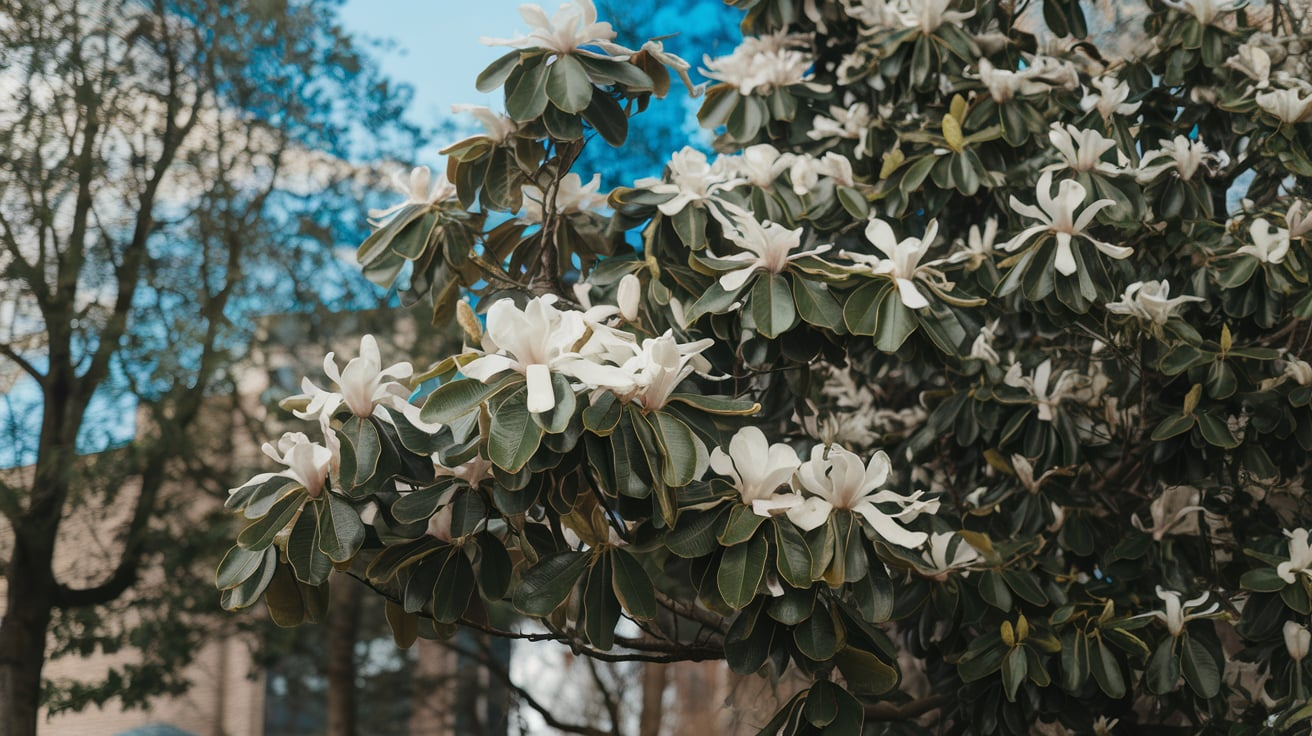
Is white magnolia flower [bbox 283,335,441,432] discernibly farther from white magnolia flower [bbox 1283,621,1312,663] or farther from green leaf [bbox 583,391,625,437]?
white magnolia flower [bbox 1283,621,1312,663]

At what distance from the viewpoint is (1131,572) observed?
2.35 meters

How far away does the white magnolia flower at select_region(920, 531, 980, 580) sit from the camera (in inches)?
81.6

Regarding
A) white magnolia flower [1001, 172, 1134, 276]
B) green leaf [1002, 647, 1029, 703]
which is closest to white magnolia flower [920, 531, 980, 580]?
green leaf [1002, 647, 1029, 703]

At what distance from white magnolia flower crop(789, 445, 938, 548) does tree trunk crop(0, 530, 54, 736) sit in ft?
13.6

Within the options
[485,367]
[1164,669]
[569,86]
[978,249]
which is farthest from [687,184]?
[1164,669]

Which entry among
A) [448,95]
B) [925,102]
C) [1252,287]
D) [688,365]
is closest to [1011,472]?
[1252,287]

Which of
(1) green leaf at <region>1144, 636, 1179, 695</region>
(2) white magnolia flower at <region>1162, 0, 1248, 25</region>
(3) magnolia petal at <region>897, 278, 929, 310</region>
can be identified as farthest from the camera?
(2) white magnolia flower at <region>1162, 0, 1248, 25</region>

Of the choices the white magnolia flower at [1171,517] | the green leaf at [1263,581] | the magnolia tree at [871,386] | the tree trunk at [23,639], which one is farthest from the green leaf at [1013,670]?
the tree trunk at [23,639]

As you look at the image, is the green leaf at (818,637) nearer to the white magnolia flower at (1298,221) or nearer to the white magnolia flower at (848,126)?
the white magnolia flower at (1298,221)

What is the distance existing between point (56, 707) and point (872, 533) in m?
4.37

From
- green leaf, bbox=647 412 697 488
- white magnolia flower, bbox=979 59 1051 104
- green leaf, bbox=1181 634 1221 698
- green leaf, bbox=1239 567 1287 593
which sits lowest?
green leaf, bbox=1181 634 1221 698

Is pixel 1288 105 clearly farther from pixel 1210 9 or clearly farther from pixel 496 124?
pixel 496 124

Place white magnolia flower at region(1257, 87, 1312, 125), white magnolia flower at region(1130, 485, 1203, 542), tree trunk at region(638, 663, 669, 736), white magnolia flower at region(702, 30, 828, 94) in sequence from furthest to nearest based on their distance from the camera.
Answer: tree trunk at region(638, 663, 669, 736), white magnolia flower at region(702, 30, 828, 94), white magnolia flower at region(1130, 485, 1203, 542), white magnolia flower at region(1257, 87, 1312, 125)

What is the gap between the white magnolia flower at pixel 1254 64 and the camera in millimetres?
2408
